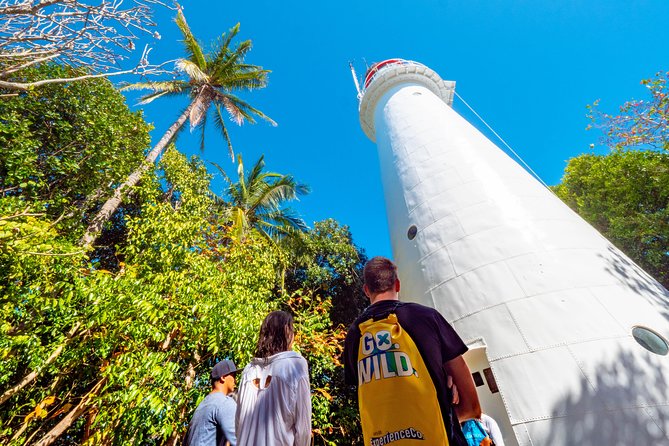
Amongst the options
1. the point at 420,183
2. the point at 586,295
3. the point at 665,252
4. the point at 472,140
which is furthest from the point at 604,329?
the point at 665,252

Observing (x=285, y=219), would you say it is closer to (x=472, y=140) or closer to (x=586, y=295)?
(x=472, y=140)

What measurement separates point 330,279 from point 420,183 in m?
7.04

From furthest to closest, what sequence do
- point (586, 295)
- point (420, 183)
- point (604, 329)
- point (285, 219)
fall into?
point (285, 219) → point (420, 183) → point (586, 295) → point (604, 329)

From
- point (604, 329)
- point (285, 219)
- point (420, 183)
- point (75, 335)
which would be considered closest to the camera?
point (604, 329)

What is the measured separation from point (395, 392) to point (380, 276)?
662mm

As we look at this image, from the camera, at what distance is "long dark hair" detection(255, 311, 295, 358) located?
2170 mm

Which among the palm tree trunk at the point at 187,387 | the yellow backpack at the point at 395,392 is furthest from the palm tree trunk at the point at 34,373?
the yellow backpack at the point at 395,392

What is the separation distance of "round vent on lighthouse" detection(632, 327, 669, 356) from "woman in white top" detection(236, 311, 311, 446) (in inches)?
125

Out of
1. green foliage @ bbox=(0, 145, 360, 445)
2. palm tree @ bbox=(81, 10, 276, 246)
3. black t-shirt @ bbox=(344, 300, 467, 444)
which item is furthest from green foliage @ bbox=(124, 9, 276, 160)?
black t-shirt @ bbox=(344, 300, 467, 444)

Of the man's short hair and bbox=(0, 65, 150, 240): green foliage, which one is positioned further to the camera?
bbox=(0, 65, 150, 240): green foliage

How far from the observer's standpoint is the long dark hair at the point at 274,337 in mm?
2170

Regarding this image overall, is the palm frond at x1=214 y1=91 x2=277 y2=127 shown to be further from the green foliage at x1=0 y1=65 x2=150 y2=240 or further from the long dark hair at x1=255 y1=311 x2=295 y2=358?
the long dark hair at x1=255 y1=311 x2=295 y2=358

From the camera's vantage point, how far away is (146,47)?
298cm

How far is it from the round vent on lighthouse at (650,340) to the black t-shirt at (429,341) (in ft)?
8.73
